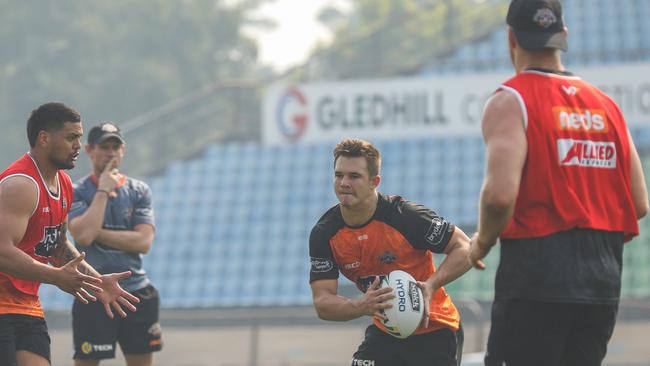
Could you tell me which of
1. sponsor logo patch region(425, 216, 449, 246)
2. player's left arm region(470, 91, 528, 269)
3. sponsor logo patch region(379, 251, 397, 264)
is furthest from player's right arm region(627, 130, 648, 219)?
sponsor logo patch region(379, 251, 397, 264)

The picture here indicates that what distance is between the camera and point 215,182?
2612 cm

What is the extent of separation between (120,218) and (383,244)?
291 centimetres

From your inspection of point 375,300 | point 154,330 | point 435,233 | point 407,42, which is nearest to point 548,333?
point 375,300

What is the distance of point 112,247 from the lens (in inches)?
367

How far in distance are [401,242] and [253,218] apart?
1765cm

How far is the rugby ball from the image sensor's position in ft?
22.5

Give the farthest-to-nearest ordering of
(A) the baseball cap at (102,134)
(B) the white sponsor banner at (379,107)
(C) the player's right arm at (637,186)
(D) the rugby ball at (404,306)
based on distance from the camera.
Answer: (B) the white sponsor banner at (379,107) → (A) the baseball cap at (102,134) → (D) the rugby ball at (404,306) → (C) the player's right arm at (637,186)

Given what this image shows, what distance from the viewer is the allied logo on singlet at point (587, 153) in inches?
207

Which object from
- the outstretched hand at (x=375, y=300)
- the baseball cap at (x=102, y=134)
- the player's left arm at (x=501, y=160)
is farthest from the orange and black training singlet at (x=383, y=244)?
the baseball cap at (x=102, y=134)

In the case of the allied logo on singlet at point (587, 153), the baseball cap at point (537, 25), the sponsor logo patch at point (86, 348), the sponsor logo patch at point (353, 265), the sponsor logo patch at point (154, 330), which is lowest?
the sponsor logo patch at point (86, 348)

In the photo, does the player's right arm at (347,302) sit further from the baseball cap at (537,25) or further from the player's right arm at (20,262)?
the baseball cap at (537,25)

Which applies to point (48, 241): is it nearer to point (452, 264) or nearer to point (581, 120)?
point (452, 264)

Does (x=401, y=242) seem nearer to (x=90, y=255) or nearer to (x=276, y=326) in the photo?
(x=90, y=255)

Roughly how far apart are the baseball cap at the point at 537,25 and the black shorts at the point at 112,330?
4913 millimetres
